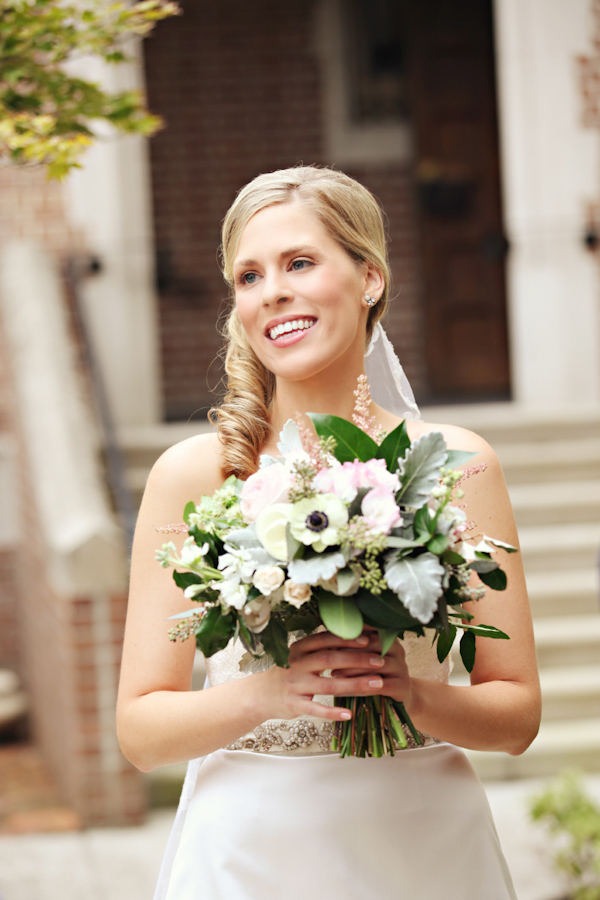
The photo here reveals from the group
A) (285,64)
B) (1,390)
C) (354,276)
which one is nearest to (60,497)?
(1,390)

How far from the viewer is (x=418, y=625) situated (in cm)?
152

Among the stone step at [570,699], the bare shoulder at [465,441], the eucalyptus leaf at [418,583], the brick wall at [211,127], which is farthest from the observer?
the brick wall at [211,127]

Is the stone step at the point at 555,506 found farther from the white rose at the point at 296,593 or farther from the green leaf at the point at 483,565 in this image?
the white rose at the point at 296,593

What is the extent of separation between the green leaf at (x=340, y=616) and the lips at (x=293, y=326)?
589 millimetres

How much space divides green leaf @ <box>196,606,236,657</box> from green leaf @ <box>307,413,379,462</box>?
320 millimetres

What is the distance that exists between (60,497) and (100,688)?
0.97 meters

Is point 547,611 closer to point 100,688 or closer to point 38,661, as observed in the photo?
point 100,688

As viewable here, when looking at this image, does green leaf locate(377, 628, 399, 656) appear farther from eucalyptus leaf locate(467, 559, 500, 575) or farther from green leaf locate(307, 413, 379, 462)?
green leaf locate(307, 413, 379, 462)

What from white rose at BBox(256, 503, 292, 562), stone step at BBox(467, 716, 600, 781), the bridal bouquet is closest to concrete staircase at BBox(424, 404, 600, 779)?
stone step at BBox(467, 716, 600, 781)

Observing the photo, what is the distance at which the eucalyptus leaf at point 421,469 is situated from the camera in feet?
5.04

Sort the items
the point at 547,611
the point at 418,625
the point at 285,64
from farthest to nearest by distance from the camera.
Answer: the point at 285,64, the point at 547,611, the point at 418,625

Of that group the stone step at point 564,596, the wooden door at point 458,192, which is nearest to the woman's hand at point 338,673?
the stone step at point 564,596

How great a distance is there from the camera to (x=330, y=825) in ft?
6.09

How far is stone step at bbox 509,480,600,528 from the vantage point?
6109mm
